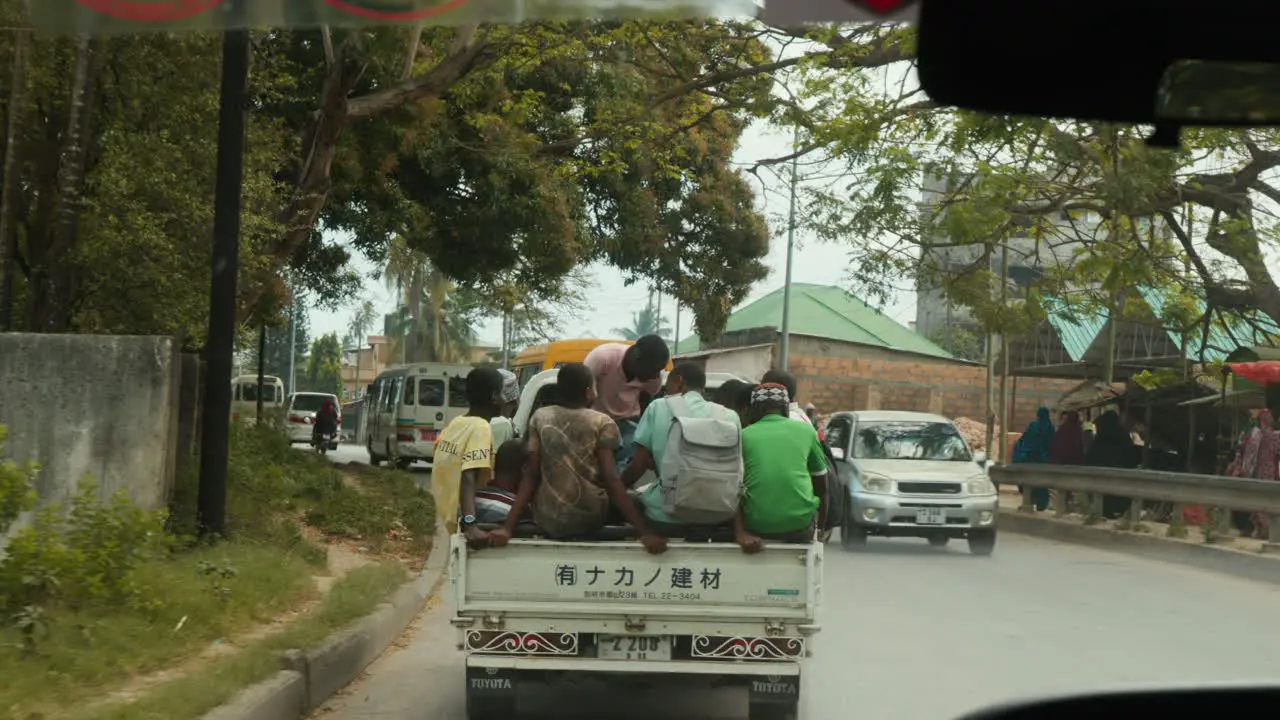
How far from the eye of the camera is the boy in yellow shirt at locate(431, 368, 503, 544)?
754 centimetres

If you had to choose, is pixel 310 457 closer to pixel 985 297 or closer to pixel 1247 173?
pixel 985 297

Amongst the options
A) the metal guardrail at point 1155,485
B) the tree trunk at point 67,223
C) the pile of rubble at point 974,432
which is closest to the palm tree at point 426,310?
the metal guardrail at point 1155,485

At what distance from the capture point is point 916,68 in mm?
2086

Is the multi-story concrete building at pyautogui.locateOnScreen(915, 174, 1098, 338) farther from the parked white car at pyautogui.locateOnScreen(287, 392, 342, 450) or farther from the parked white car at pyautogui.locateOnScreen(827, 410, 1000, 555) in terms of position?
the parked white car at pyautogui.locateOnScreen(287, 392, 342, 450)

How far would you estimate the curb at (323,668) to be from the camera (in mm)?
6719

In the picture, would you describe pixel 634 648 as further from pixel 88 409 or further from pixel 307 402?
pixel 307 402

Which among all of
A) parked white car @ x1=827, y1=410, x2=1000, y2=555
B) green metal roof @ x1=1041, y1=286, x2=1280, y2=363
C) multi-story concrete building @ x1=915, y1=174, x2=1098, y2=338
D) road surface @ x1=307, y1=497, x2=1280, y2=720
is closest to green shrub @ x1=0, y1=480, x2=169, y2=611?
road surface @ x1=307, y1=497, x2=1280, y2=720

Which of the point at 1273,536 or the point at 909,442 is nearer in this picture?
the point at 1273,536

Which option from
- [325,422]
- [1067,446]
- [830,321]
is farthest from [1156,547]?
[830,321]

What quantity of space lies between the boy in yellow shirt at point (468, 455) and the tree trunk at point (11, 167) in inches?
233

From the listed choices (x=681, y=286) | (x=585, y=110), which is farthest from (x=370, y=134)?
(x=681, y=286)

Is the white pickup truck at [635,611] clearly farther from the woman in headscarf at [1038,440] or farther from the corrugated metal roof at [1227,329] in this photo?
the woman in headscarf at [1038,440]

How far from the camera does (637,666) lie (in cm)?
713

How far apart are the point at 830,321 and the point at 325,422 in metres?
23.7
